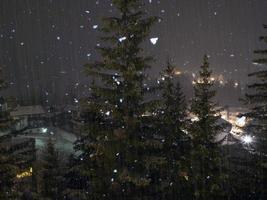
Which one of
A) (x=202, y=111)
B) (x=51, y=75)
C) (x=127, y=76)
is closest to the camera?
(x=127, y=76)

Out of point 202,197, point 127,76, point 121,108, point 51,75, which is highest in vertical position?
point 51,75

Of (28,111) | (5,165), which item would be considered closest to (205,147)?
(5,165)

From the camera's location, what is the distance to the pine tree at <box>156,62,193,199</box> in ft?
59.9

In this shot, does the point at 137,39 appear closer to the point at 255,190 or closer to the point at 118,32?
the point at 118,32

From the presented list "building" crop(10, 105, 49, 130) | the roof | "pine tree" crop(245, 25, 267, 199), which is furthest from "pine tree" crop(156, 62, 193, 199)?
the roof

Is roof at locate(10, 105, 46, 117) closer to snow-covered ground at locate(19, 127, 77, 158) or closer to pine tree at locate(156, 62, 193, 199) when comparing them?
snow-covered ground at locate(19, 127, 77, 158)

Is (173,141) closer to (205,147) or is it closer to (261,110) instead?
(205,147)

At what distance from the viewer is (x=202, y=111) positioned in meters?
19.3

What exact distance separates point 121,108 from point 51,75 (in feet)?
475

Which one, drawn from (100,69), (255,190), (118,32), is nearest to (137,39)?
(118,32)

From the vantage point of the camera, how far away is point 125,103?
50.1ft

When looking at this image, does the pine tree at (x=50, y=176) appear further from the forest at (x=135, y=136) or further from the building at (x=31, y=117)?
the building at (x=31, y=117)

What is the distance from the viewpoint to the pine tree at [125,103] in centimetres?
1491

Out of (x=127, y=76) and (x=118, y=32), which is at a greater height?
(x=118, y=32)
